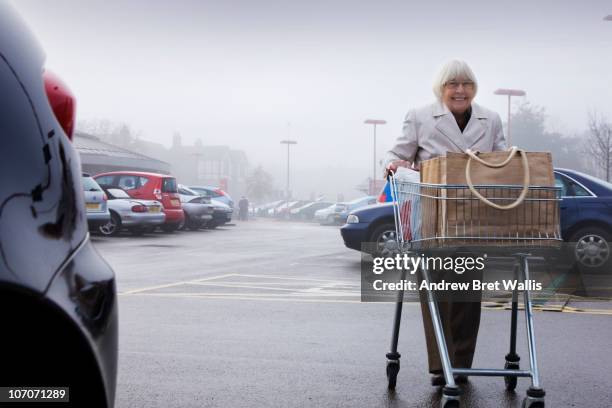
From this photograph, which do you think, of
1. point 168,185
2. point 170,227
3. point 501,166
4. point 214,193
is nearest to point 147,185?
point 168,185

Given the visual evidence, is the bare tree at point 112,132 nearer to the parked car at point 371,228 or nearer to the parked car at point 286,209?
the parked car at point 286,209

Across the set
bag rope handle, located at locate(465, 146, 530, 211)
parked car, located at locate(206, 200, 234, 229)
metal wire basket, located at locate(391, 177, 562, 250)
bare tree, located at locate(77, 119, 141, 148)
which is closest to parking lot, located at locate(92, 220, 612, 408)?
metal wire basket, located at locate(391, 177, 562, 250)

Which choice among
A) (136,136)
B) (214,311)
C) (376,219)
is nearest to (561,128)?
(136,136)

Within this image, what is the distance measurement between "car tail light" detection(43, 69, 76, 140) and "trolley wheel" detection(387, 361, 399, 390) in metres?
2.92

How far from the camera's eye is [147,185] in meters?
22.4

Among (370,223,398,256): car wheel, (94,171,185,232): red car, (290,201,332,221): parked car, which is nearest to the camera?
(370,223,398,256): car wheel

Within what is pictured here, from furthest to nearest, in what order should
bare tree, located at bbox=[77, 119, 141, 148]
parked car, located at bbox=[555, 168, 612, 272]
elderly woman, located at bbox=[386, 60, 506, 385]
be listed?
bare tree, located at bbox=[77, 119, 141, 148]
parked car, located at bbox=[555, 168, 612, 272]
elderly woman, located at bbox=[386, 60, 506, 385]

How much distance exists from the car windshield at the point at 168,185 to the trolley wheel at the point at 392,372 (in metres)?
18.9

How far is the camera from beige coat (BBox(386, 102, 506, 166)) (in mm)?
4379

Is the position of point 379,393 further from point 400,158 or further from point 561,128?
point 561,128

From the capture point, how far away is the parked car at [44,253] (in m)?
1.55

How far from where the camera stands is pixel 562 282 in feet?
34.6

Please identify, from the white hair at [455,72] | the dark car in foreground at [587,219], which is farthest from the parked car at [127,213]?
the white hair at [455,72]

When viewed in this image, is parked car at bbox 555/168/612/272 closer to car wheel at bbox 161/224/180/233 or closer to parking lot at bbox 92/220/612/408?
parking lot at bbox 92/220/612/408
